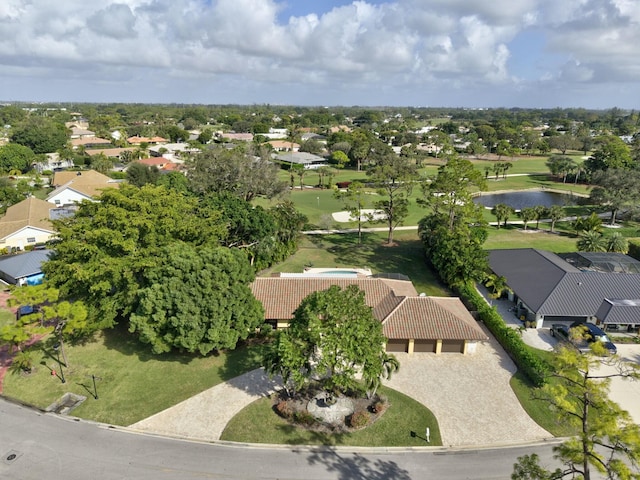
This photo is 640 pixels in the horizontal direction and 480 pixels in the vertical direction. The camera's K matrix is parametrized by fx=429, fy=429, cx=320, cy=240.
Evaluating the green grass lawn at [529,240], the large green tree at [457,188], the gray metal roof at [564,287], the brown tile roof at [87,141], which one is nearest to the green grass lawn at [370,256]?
the large green tree at [457,188]

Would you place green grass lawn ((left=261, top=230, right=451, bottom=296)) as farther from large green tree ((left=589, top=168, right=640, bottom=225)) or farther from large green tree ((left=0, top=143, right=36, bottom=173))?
large green tree ((left=0, top=143, right=36, bottom=173))

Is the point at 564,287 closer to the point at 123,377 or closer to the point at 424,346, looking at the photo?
the point at 424,346

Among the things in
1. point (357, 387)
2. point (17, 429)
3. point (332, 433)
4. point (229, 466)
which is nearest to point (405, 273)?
point (357, 387)

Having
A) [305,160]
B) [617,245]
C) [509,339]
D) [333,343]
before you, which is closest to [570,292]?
[509,339]

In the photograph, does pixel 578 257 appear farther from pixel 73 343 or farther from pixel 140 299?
pixel 73 343

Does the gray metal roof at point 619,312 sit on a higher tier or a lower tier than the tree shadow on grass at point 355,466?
higher

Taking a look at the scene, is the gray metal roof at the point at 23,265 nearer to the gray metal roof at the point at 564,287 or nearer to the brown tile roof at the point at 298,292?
the brown tile roof at the point at 298,292

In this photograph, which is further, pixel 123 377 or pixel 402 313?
pixel 402 313
